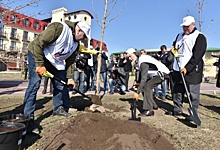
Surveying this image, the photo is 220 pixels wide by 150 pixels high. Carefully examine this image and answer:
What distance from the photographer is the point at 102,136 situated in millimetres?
2932

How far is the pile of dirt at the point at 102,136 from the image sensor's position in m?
2.59

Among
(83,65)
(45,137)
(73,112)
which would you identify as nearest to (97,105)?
(73,112)

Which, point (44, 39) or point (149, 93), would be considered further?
point (149, 93)

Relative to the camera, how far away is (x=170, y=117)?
4.51m

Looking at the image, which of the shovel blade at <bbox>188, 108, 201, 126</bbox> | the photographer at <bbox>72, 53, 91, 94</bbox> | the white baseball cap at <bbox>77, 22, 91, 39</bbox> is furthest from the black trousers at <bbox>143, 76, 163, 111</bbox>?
the photographer at <bbox>72, 53, 91, 94</bbox>

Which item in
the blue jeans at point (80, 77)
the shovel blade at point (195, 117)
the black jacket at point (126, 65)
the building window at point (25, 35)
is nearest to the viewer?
the shovel blade at point (195, 117)

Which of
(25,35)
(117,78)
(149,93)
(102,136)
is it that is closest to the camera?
(102,136)

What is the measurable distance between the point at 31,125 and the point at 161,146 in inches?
77.1

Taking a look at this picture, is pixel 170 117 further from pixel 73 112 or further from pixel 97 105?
pixel 73 112

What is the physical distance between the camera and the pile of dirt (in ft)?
8.50

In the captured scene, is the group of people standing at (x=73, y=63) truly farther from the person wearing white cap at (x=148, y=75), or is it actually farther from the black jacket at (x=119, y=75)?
the black jacket at (x=119, y=75)

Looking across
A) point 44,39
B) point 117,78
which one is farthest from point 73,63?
point 117,78

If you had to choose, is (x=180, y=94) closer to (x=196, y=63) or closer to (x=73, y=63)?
(x=196, y=63)

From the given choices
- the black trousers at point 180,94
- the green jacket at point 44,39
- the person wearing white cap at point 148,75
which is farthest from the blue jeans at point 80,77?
the green jacket at point 44,39
